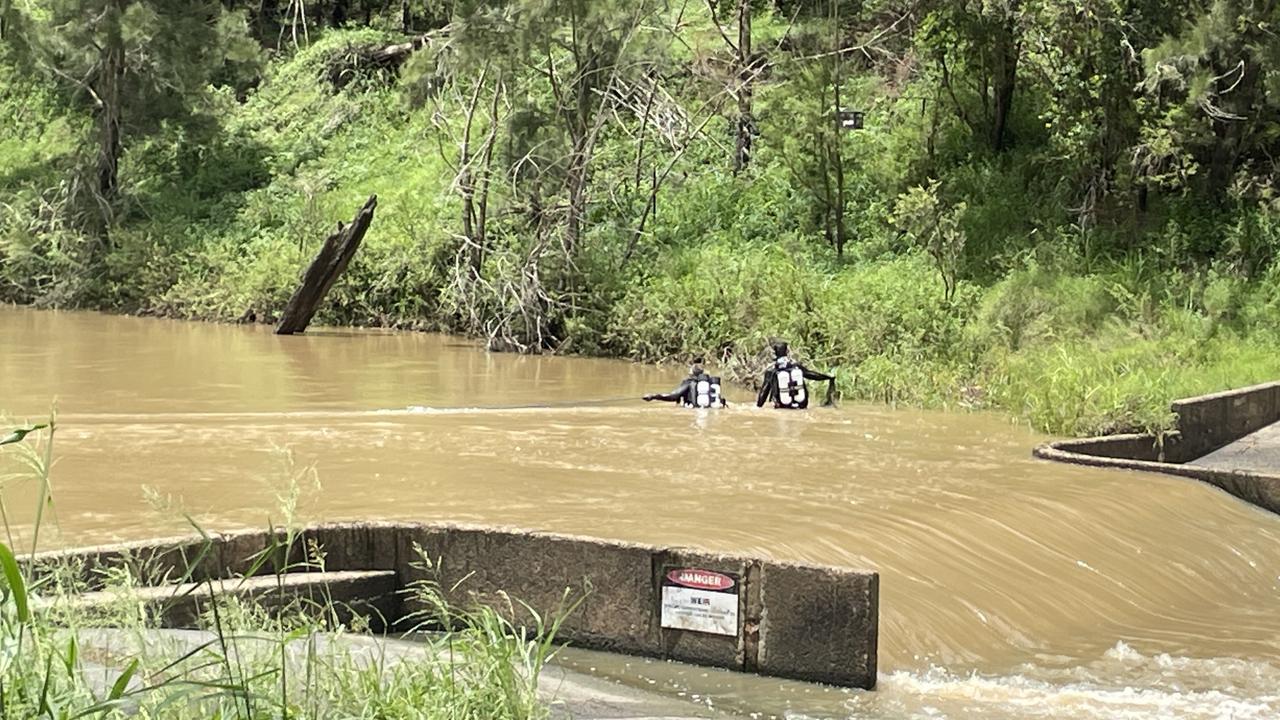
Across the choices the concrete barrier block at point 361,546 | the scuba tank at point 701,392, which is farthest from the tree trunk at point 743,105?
the concrete barrier block at point 361,546

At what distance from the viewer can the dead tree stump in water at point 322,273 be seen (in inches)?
1110

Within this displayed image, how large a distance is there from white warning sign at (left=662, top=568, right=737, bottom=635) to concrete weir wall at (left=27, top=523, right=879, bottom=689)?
16 mm

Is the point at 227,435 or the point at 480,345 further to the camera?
the point at 480,345

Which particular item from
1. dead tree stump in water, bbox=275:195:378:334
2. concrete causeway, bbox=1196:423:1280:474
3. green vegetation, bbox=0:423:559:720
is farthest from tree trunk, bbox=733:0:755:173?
green vegetation, bbox=0:423:559:720

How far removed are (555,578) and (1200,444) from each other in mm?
9552

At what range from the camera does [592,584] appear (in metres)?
8.67

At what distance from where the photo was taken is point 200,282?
33.8 meters

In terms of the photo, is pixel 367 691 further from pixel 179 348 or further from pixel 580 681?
pixel 179 348

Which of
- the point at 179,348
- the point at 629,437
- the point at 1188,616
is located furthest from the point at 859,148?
the point at 1188,616

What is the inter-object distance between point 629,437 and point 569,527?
16.8 ft

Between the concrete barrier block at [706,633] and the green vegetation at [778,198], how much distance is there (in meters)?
8.31

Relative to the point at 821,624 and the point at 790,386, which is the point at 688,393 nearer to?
the point at 790,386

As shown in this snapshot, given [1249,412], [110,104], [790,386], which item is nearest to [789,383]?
[790,386]

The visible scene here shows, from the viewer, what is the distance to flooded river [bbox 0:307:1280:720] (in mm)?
8500
